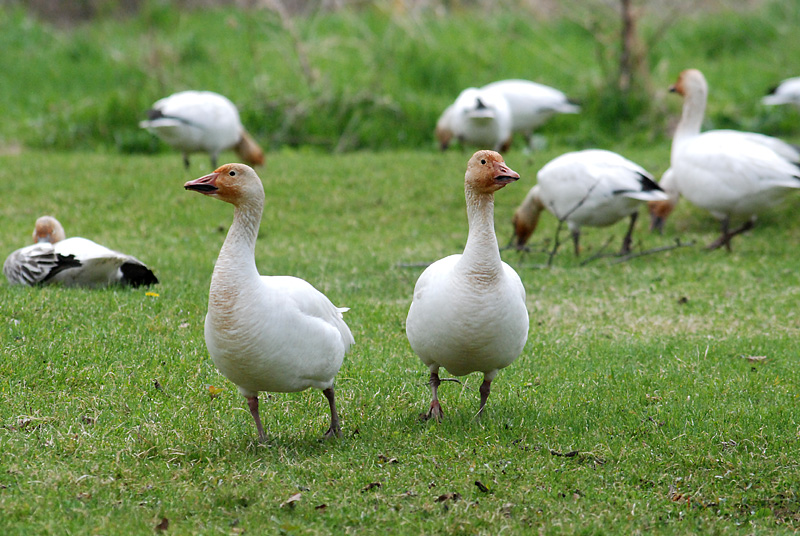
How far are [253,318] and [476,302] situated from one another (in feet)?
3.58

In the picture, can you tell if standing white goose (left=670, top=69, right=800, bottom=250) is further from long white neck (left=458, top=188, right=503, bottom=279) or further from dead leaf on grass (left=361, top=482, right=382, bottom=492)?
dead leaf on grass (left=361, top=482, right=382, bottom=492)

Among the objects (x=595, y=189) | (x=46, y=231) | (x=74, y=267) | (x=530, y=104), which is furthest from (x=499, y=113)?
(x=74, y=267)

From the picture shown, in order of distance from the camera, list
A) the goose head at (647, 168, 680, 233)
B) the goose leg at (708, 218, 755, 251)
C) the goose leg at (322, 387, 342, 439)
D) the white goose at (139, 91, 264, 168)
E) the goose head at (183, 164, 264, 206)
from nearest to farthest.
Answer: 1. the goose head at (183, 164, 264, 206)
2. the goose leg at (322, 387, 342, 439)
3. the goose leg at (708, 218, 755, 251)
4. the goose head at (647, 168, 680, 233)
5. the white goose at (139, 91, 264, 168)

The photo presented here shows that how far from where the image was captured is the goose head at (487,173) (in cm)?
421

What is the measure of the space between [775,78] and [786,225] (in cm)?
687

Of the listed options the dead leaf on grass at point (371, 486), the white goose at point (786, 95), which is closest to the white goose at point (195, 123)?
the white goose at point (786, 95)

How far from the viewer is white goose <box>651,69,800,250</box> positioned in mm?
8508

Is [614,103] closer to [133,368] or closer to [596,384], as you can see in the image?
[596,384]

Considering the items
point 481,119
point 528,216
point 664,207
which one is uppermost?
point 481,119

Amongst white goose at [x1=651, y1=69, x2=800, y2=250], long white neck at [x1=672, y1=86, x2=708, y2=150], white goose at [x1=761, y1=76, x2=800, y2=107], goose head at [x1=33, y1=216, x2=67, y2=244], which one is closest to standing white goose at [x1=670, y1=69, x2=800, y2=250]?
white goose at [x1=651, y1=69, x2=800, y2=250]

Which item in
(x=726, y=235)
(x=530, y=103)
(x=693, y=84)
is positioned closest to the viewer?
(x=726, y=235)

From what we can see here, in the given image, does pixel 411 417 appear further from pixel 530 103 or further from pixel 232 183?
pixel 530 103

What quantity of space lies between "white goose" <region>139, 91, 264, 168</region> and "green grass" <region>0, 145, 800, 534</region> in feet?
9.23

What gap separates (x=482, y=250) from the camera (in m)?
4.16
